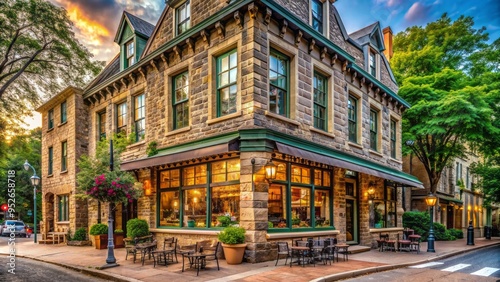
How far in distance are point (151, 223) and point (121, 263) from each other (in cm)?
301

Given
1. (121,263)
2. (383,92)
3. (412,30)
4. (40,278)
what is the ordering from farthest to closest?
(412,30), (383,92), (121,263), (40,278)

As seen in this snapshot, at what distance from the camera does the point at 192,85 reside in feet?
43.2

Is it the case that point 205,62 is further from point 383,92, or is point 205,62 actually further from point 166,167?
point 383,92

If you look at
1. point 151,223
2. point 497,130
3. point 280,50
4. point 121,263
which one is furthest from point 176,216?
point 497,130

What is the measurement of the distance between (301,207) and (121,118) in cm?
1006

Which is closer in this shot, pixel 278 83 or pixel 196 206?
pixel 278 83

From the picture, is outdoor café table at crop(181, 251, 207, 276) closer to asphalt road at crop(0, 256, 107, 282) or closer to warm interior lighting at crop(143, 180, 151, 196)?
asphalt road at crop(0, 256, 107, 282)

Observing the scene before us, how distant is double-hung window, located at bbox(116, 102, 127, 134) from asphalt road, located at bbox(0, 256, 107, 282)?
271 inches

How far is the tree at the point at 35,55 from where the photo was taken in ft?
54.2

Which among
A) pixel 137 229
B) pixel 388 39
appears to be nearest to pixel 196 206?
pixel 137 229

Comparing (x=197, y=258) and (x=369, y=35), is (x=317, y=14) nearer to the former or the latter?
(x=369, y=35)

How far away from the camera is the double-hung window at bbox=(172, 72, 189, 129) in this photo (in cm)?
1366

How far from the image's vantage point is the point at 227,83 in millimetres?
12000

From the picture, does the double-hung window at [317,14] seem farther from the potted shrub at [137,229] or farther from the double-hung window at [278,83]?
the potted shrub at [137,229]
